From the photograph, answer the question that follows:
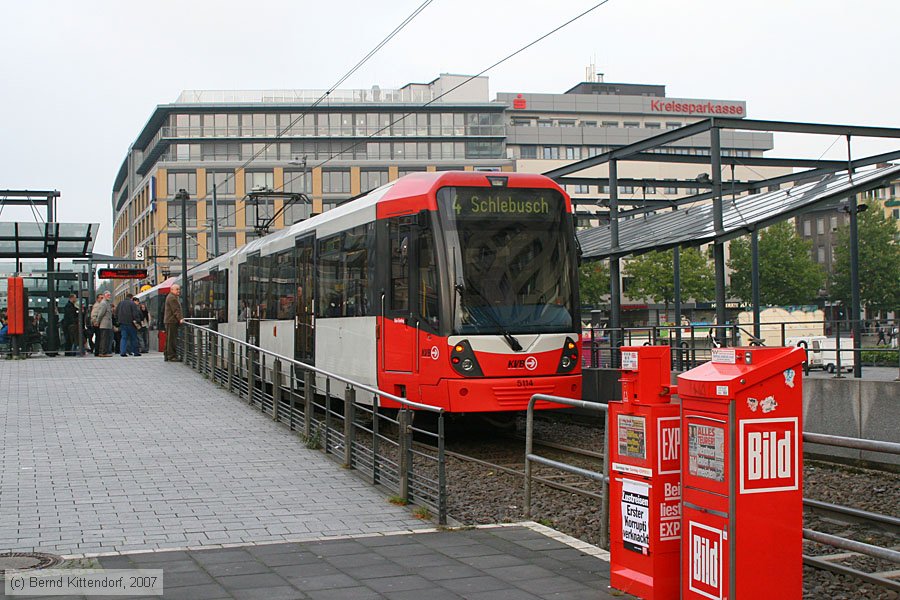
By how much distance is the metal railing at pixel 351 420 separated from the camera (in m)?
9.29

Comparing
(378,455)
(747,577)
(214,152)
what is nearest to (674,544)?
(747,577)

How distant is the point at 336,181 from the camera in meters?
90.0

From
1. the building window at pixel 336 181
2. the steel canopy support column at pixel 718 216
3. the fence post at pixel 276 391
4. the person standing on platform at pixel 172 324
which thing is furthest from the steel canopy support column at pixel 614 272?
the building window at pixel 336 181

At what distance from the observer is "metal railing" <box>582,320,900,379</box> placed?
1552cm

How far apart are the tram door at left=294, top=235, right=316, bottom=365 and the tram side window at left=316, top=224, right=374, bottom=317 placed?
47 cm

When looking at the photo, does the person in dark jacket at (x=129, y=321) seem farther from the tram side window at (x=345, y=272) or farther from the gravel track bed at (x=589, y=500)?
the gravel track bed at (x=589, y=500)

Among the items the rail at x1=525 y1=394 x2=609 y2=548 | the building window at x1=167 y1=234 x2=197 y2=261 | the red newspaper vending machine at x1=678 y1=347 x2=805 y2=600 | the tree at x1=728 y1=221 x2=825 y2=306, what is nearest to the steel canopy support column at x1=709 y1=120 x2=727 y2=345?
the rail at x1=525 y1=394 x2=609 y2=548

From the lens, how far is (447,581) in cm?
639

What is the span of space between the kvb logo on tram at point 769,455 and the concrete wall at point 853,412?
27.1ft

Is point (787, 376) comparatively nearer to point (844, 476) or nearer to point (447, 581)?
point (447, 581)

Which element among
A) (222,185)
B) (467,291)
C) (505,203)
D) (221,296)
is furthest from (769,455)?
(222,185)

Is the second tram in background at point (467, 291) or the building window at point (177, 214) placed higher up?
the building window at point (177, 214)

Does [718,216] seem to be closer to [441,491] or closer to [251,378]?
[251,378]

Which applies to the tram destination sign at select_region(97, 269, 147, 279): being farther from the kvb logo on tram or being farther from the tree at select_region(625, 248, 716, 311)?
the tree at select_region(625, 248, 716, 311)
